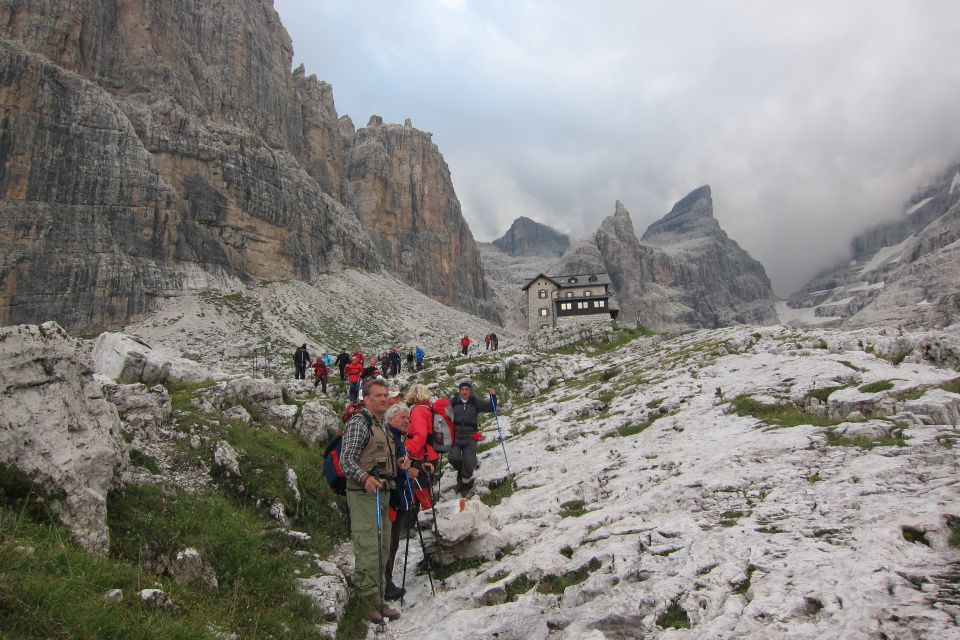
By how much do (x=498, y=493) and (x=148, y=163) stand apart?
97.9m

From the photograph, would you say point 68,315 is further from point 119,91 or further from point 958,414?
point 958,414

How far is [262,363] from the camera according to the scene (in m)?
63.3

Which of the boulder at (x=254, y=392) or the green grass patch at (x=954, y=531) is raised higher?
the boulder at (x=254, y=392)

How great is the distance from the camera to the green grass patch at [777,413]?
476 inches

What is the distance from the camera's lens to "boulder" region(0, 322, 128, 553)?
686cm

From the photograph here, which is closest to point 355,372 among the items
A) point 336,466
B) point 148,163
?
point 336,466

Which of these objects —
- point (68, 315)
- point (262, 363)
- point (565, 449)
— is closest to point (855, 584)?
point (565, 449)

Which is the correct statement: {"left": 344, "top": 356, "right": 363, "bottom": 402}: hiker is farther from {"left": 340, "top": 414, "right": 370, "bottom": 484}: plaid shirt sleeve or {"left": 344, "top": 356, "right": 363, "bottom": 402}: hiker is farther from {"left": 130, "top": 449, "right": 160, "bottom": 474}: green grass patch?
{"left": 340, "top": 414, "right": 370, "bottom": 484}: plaid shirt sleeve

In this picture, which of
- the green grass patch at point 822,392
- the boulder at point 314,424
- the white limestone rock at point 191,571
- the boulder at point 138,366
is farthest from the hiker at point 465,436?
the boulder at point 138,366

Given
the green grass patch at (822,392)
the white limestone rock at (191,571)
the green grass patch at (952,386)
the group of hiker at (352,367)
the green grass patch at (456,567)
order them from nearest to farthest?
the white limestone rock at (191,571) < the green grass patch at (456,567) < the green grass patch at (952,386) < the green grass patch at (822,392) < the group of hiker at (352,367)

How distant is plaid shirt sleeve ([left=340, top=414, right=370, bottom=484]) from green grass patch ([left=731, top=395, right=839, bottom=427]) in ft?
31.5

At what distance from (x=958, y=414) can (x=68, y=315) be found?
94.8 m

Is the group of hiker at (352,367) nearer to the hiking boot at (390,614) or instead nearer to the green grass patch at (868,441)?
the hiking boot at (390,614)

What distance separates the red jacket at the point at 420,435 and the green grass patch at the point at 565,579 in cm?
413
